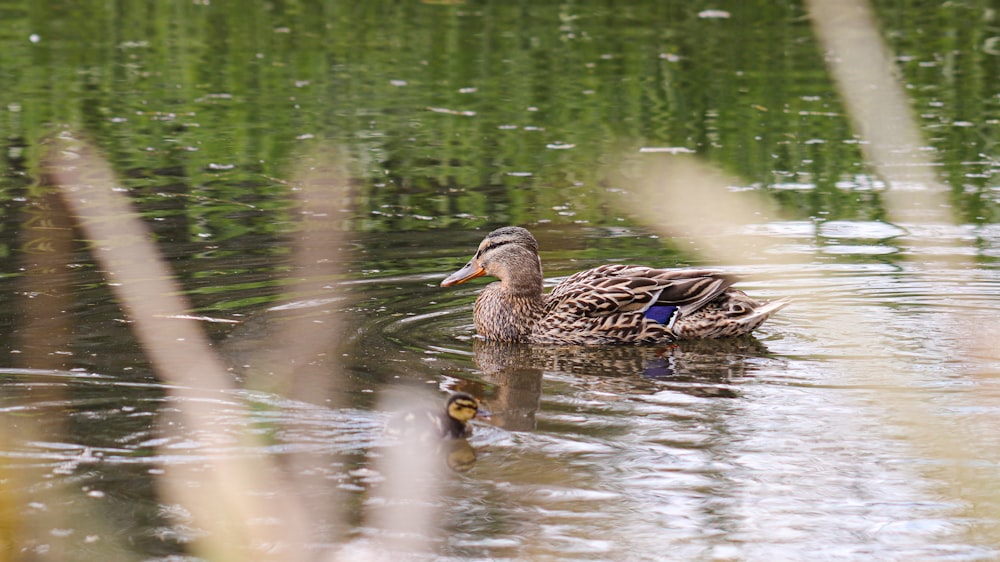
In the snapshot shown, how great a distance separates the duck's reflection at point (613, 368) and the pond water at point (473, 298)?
33mm

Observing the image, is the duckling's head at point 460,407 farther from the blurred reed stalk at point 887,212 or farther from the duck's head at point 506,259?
the duck's head at point 506,259

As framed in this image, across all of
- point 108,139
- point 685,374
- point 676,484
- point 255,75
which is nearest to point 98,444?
point 676,484

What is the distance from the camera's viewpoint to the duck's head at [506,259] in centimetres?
884

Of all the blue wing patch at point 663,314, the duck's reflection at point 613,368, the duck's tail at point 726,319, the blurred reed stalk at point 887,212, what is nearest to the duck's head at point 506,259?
the duck's reflection at point 613,368

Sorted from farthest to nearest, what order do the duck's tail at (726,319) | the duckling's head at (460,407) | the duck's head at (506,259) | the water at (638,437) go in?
the duck's head at (506,259) → the duck's tail at (726,319) → the duckling's head at (460,407) → the water at (638,437)

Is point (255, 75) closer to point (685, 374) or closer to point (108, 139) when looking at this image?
point (108, 139)

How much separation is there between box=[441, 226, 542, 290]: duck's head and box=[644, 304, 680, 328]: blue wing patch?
2.63 ft

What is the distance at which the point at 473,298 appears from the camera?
31.3 ft

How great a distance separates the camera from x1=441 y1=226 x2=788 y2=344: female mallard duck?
836 centimetres

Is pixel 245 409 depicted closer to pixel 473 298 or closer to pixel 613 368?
pixel 613 368

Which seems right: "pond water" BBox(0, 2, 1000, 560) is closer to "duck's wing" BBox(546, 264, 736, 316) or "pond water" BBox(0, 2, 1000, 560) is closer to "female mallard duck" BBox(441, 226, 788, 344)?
"female mallard duck" BBox(441, 226, 788, 344)

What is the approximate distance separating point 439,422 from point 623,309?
2.42m

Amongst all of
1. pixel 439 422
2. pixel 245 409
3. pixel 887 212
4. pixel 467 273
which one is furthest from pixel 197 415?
pixel 887 212

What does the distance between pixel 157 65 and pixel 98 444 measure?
12.8 meters
